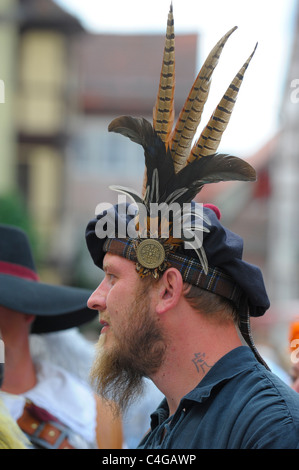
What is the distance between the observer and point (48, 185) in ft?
71.0

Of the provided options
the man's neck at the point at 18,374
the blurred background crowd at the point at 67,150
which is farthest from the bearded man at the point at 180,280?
the blurred background crowd at the point at 67,150

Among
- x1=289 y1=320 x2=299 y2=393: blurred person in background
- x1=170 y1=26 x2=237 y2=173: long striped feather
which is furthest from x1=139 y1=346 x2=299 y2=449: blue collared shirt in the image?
x1=289 y1=320 x2=299 y2=393: blurred person in background

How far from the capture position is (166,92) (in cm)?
203

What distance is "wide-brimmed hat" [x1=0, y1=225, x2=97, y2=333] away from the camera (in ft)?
10.1

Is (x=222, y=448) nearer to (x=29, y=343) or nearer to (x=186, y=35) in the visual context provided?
(x=29, y=343)

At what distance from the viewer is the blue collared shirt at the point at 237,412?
173 centimetres

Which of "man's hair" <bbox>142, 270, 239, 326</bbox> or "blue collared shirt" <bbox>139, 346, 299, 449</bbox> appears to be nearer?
"blue collared shirt" <bbox>139, 346, 299, 449</bbox>

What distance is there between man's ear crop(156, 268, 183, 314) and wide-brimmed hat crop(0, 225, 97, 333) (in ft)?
3.79

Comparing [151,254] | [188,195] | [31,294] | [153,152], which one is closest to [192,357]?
[151,254]

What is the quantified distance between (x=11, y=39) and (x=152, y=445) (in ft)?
65.5

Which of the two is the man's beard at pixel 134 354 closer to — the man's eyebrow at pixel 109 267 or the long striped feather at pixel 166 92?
the man's eyebrow at pixel 109 267

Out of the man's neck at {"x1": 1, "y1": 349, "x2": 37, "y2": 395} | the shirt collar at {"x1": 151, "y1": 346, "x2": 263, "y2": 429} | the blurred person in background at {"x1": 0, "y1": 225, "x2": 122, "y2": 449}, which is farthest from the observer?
the man's neck at {"x1": 1, "y1": 349, "x2": 37, "y2": 395}

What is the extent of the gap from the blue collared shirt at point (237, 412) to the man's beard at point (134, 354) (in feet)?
0.53

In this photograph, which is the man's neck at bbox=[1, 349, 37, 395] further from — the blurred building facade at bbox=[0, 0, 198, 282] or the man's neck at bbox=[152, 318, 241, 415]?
the blurred building facade at bbox=[0, 0, 198, 282]
